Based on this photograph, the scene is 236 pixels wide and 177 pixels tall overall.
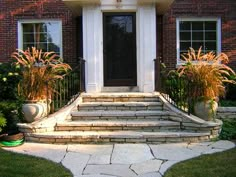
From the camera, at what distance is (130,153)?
5.79 meters

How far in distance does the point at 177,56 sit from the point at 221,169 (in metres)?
7.66

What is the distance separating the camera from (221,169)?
4.93m

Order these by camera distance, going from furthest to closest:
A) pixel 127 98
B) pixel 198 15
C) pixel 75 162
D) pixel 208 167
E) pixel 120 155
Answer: pixel 198 15, pixel 127 98, pixel 120 155, pixel 75 162, pixel 208 167

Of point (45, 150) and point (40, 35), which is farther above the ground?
point (40, 35)

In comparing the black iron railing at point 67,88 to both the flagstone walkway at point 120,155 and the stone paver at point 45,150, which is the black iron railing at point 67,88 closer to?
the stone paver at point 45,150

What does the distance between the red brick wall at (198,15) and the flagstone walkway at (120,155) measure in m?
6.22

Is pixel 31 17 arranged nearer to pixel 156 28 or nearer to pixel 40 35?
pixel 40 35

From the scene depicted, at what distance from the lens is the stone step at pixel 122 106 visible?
783cm

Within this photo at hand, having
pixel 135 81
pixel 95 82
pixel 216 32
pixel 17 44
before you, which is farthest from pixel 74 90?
pixel 216 32

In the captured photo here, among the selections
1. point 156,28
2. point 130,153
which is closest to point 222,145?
point 130,153

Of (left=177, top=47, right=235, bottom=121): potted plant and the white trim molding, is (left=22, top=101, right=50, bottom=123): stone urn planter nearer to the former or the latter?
the white trim molding

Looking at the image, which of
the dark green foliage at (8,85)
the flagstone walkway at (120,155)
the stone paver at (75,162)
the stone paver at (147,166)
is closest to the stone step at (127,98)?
the flagstone walkway at (120,155)

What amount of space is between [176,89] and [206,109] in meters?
1.69

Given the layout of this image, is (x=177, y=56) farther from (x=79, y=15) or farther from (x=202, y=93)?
(x=202, y=93)
